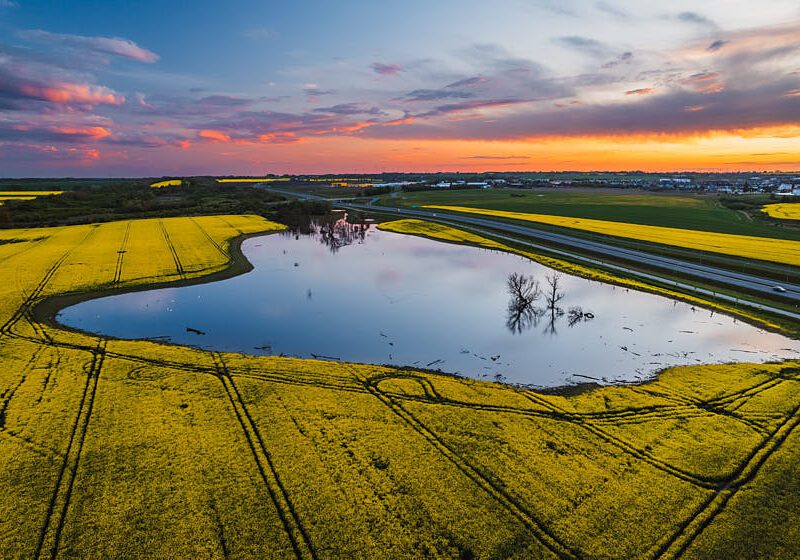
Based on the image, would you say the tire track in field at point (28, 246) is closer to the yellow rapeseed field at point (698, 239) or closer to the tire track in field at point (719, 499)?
the tire track in field at point (719, 499)

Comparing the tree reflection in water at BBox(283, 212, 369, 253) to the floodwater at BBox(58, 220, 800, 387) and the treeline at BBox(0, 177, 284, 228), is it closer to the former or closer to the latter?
the treeline at BBox(0, 177, 284, 228)

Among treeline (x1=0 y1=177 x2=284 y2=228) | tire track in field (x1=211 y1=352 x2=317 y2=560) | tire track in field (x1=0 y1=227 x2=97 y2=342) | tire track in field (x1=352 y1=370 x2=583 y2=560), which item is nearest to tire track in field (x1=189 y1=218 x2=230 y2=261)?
tire track in field (x1=0 y1=227 x2=97 y2=342)

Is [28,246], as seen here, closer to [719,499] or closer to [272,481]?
[272,481]

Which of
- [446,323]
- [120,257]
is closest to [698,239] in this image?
[446,323]

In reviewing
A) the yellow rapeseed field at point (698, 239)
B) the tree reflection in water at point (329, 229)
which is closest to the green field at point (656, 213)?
the yellow rapeseed field at point (698, 239)

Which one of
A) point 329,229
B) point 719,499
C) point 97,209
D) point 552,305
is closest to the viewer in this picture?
point 719,499

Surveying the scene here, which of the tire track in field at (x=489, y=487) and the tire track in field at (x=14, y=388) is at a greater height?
the tire track in field at (x=14, y=388)

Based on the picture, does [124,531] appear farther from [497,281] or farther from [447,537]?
[497,281]
